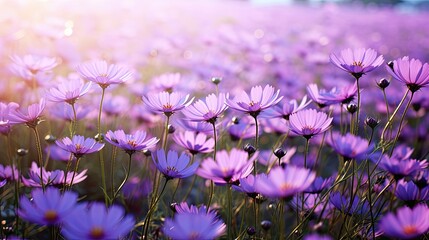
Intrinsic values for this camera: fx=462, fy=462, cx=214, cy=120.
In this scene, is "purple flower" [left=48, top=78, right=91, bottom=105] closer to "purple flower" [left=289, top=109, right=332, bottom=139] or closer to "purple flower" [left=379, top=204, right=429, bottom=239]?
"purple flower" [left=289, top=109, right=332, bottom=139]

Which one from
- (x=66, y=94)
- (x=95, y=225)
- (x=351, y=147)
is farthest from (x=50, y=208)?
(x=351, y=147)

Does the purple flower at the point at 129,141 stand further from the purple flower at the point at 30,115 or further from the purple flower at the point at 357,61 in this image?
the purple flower at the point at 357,61

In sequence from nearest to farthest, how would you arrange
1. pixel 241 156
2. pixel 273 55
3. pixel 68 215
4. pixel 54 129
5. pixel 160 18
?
pixel 68 215, pixel 241 156, pixel 54 129, pixel 273 55, pixel 160 18

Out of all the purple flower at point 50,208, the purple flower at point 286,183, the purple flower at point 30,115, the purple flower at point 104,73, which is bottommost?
the purple flower at point 50,208

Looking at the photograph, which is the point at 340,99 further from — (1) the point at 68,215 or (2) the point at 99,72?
(1) the point at 68,215

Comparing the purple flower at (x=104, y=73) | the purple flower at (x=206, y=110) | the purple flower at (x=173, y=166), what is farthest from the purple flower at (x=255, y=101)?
the purple flower at (x=104, y=73)

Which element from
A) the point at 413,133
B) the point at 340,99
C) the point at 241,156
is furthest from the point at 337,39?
the point at 241,156

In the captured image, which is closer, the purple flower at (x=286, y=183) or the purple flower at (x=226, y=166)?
the purple flower at (x=286, y=183)
